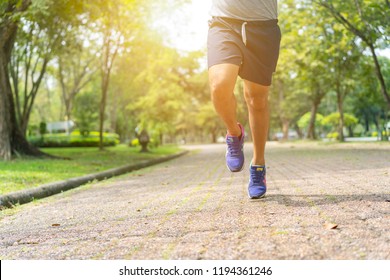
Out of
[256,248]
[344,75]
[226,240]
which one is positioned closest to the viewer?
[256,248]

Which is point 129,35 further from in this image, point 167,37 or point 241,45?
point 241,45

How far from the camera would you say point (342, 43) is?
879 inches

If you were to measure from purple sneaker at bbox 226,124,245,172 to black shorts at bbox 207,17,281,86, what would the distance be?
0.58 m

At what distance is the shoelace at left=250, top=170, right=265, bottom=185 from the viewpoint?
453 centimetres

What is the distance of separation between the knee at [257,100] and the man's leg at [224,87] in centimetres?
23

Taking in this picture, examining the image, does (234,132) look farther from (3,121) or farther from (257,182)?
(3,121)

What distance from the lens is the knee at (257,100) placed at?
4445mm

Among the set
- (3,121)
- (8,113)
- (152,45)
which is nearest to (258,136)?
(3,121)

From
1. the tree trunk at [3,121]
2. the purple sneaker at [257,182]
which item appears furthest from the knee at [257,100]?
the tree trunk at [3,121]

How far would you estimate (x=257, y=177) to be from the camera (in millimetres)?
4543

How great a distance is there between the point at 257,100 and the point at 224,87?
0.53 metres

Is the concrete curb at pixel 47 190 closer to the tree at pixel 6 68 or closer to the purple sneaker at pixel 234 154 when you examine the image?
the purple sneaker at pixel 234 154
